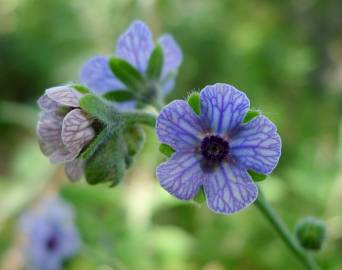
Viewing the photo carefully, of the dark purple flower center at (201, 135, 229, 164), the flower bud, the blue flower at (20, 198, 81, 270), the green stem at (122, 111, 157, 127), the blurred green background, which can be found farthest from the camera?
the blurred green background

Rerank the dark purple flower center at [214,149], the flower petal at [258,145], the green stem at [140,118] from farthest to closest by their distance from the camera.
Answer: the green stem at [140,118]
the dark purple flower center at [214,149]
the flower petal at [258,145]

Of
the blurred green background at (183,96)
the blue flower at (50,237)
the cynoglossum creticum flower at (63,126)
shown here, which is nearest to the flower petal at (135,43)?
the cynoglossum creticum flower at (63,126)

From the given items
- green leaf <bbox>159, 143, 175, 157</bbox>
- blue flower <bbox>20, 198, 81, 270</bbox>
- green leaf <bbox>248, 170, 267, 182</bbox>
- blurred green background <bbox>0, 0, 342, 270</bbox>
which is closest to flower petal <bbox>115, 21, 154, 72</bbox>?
green leaf <bbox>159, 143, 175, 157</bbox>

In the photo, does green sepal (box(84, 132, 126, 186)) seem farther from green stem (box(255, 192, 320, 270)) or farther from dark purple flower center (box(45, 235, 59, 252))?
dark purple flower center (box(45, 235, 59, 252))

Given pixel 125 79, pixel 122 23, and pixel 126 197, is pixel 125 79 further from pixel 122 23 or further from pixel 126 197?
pixel 122 23

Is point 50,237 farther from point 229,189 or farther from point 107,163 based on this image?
point 229,189

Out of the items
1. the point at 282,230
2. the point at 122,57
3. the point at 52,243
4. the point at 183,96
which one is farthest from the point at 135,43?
the point at 183,96

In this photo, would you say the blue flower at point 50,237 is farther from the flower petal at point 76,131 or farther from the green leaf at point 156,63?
the flower petal at point 76,131
